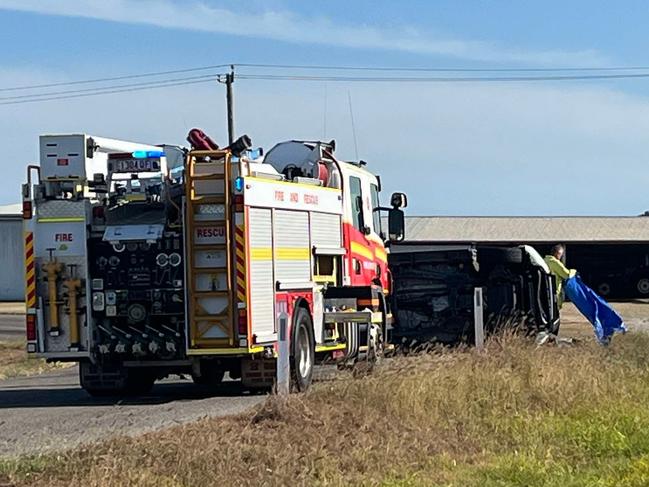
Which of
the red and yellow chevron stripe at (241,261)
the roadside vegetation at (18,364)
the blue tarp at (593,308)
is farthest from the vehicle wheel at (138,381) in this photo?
the blue tarp at (593,308)

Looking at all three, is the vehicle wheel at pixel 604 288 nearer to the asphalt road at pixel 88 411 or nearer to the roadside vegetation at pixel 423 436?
the asphalt road at pixel 88 411

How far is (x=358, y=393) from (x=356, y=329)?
17.8ft

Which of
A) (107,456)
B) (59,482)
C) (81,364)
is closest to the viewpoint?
(59,482)

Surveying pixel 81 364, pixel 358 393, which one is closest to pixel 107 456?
pixel 358 393

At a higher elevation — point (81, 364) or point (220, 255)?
point (220, 255)

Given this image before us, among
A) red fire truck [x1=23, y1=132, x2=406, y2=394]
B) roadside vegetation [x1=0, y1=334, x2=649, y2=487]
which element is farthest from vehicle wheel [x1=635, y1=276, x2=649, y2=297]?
red fire truck [x1=23, y1=132, x2=406, y2=394]

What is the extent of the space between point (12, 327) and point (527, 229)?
3416 centimetres

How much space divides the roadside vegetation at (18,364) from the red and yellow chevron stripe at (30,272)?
6.92 m

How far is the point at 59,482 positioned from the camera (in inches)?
329

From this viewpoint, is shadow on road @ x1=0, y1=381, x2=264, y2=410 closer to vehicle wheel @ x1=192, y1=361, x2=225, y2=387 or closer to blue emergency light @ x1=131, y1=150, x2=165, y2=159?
vehicle wheel @ x1=192, y1=361, x2=225, y2=387

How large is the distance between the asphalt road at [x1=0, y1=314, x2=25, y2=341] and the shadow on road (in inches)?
636

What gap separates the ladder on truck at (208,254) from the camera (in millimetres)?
14461

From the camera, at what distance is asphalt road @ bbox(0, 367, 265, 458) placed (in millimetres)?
11695

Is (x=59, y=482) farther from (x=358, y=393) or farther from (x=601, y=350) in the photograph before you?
(x=601, y=350)
